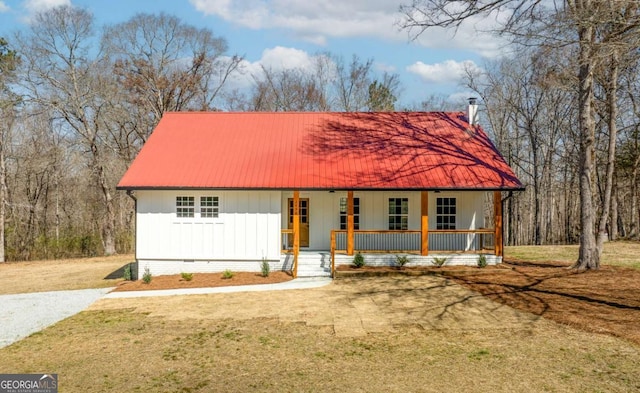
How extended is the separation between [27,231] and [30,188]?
4.13m

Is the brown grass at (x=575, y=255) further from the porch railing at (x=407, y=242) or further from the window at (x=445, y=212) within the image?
the window at (x=445, y=212)

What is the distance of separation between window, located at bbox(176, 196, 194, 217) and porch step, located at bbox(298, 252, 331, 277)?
4.31 m

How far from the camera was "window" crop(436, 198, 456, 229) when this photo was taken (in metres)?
17.8

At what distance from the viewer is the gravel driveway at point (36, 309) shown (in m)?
10.3

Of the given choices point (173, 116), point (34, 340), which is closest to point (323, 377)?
point (34, 340)

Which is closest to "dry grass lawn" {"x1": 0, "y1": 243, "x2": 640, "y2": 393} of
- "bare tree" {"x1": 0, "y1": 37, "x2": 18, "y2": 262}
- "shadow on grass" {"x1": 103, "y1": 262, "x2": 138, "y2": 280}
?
"shadow on grass" {"x1": 103, "y1": 262, "x2": 138, "y2": 280}

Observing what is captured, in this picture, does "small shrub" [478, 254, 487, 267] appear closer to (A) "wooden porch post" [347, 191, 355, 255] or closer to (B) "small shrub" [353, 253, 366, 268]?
(B) "small shrub" [353, 253, 366, 268]

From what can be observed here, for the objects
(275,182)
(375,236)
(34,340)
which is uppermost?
(275,182)

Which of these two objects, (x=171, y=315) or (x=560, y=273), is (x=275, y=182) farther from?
(x=560, y=273)

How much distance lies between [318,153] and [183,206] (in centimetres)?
549

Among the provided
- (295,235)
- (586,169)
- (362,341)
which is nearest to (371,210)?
(295,235)

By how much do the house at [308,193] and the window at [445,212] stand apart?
4 centimetres

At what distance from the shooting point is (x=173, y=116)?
19.9 m

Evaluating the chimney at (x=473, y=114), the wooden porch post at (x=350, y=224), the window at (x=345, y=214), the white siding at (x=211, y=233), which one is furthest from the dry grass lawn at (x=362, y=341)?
the chimney at (x=473, y=114)
